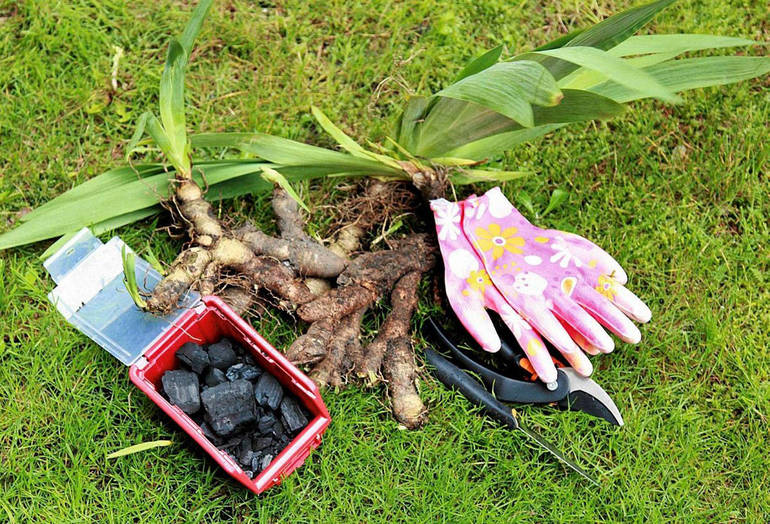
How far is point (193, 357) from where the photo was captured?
5.76ft

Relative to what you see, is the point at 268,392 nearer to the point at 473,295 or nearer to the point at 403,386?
the point at 403,386

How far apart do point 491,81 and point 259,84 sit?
0.87m

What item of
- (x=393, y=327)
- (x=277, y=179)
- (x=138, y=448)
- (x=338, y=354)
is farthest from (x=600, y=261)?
(x=138, y=448)

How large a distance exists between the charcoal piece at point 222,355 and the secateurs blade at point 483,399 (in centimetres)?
50

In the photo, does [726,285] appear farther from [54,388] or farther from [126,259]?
[54,388]

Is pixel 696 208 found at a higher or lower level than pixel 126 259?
lower

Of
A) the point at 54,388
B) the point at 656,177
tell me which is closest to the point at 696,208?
the point at 656,177

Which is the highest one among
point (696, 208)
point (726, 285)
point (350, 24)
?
point (350, 24)

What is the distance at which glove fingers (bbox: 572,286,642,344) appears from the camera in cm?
185

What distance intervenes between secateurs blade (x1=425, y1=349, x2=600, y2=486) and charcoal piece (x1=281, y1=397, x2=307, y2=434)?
0.36m

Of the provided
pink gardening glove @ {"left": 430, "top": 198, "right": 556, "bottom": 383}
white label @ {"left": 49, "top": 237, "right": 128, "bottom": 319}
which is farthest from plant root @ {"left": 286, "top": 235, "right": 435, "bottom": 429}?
white label @ {"left": 49, "top": 237, "right": 128, "bottom": 319}

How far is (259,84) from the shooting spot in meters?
2.21

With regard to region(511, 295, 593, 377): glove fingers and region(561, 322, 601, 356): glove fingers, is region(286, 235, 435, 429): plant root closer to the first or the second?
region(511, 295, 593, 377): glove fingers

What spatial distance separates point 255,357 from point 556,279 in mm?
777
